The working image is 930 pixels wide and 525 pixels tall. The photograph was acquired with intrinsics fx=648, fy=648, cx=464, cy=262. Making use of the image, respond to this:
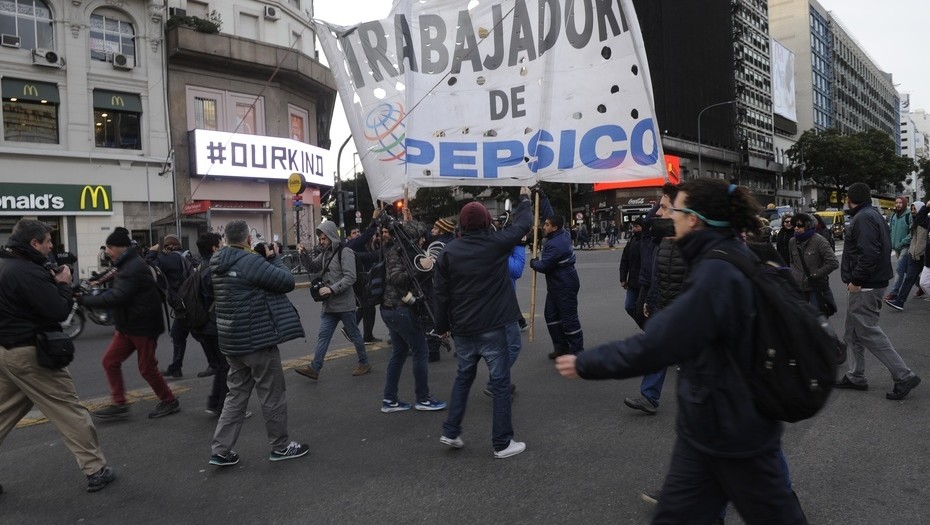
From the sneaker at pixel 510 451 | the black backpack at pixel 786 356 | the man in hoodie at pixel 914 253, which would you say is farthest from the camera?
the man in hoodie at pixel 914 253

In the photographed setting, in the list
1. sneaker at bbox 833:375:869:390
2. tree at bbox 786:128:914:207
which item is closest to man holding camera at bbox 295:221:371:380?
sneaker at bbox 833:375:869:390

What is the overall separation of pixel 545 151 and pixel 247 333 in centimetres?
332

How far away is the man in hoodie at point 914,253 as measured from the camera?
9.57m

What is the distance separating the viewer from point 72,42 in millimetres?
23422

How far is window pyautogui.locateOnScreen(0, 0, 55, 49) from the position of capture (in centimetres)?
2223

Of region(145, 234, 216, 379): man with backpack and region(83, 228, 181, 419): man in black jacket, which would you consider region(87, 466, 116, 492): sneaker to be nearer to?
region(83, 228, 181, 419): man in black jacket

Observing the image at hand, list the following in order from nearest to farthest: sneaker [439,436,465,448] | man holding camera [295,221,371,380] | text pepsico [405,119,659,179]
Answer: sneaker [439,436,465,448], text pepsico [405,119,659,179], man holding camera [295,221,371,380]

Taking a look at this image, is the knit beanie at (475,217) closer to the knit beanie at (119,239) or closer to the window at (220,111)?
the knit beanie at (119,239)

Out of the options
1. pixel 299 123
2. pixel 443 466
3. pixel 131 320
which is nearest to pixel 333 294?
pixel 131 320

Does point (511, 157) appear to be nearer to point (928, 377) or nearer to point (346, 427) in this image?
point (346, 427)

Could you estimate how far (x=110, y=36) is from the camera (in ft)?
81.0

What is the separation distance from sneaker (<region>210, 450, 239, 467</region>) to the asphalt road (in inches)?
2.1

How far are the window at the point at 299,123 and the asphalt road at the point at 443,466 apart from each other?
83.9ft

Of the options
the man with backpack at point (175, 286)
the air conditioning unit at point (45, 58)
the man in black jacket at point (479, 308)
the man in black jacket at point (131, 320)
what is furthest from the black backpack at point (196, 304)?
the air conditioning unit at point (45, 58)
